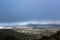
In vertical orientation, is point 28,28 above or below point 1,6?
below

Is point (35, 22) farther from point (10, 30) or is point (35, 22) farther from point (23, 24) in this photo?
point (10, 30)

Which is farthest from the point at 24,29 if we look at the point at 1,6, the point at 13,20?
the point at 1,6

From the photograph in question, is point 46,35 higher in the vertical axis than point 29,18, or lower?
lower

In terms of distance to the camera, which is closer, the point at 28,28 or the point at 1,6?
the point at 28,28

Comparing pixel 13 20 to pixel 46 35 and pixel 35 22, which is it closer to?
pixel 35 22

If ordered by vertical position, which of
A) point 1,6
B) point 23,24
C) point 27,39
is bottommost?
point 27,39

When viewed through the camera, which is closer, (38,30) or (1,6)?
(38,30)

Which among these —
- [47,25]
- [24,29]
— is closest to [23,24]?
[24,29]

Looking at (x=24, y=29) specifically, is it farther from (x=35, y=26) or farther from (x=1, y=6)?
(x=1, y=6)

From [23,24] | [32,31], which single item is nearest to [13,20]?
[23,24]
